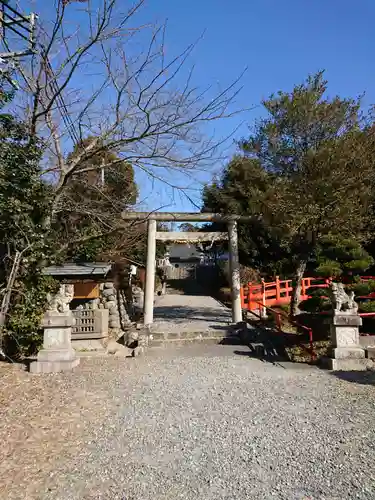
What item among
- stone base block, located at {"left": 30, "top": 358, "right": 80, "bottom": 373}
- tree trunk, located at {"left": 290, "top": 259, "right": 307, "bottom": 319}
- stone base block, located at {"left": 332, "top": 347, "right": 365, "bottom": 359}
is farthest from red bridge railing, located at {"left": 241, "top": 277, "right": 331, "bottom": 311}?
stone base block, located at {"left": 30, "top": 358, "right": 80, "bottom": 373}

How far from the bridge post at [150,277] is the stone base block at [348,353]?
5835 millimetres

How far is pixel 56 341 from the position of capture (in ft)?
24.6

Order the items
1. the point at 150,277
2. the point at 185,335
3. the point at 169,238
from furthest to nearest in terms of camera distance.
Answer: the point at 169,238 → the point at 150,277 → the point at 185,335

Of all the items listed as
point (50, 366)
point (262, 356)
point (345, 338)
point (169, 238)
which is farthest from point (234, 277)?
point (50, 366)

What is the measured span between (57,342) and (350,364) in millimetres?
5476

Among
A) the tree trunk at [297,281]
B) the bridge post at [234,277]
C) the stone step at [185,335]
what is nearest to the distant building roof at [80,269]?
the stone step at [185,335]

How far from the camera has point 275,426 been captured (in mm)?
4344

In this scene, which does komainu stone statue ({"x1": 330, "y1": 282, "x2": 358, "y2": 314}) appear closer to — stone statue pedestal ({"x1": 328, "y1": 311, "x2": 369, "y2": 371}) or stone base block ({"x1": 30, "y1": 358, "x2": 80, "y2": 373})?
stone statue pedestal ({"x1": 328, "y1": 311, "x2": 369, "y2": 371})

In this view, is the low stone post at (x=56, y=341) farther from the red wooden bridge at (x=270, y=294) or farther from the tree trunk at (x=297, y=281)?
the red wooden bridge at (x=270, y=294)

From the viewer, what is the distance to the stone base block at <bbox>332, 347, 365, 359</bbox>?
23.7ft

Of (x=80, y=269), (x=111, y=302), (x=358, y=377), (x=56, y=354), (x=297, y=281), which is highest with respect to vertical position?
(x=80, y=269)

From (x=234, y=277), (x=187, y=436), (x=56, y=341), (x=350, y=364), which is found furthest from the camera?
(x=234, y=277)

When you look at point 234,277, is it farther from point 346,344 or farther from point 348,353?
point 348,353

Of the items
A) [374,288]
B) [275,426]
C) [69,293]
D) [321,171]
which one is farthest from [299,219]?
[275,426]
